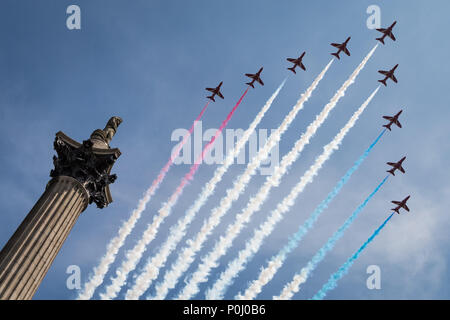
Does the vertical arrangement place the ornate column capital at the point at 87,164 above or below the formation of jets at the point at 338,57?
below

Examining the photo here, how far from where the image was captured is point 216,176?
62.3 meters

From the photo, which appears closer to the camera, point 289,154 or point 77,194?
point 77,194

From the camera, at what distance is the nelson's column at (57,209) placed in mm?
27016

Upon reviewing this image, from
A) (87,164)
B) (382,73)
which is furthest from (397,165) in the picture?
(87,164)

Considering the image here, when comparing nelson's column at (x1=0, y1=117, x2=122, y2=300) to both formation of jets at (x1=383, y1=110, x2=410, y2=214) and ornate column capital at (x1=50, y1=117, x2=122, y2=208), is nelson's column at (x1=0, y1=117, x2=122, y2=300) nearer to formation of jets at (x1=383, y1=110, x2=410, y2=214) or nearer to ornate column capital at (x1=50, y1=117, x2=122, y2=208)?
ornate column capital at (x1=50, y1=117, x2=122, y2=208)

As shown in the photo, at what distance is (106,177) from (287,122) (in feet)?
128

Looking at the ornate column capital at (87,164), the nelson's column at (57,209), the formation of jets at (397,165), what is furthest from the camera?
the formation of jets at (397,165)

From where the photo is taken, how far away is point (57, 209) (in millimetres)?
30844

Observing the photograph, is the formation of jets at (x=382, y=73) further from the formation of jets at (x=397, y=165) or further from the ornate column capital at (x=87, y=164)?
the ornate column capital at (x=87, y=164)

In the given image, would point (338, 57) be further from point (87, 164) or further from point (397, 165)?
point (87, 164)

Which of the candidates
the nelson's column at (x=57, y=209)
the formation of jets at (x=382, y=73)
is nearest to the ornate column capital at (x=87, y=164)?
the nelson's column at (x=57, y=209)

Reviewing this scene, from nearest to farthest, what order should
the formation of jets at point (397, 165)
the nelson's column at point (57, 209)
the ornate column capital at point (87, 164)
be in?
the nelson's column at point (57, 209) < the ornate column capital at point (87, 164) < the formation of jets at point (397, 165)
